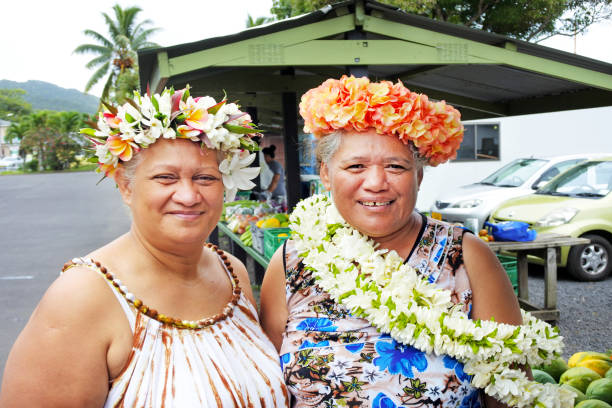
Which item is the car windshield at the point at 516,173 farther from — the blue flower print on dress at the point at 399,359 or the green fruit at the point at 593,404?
the blue flower print on dress at the point at 399,359

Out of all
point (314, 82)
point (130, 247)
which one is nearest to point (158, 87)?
point (314, 82)

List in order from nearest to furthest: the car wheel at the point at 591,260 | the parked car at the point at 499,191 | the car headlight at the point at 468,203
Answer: the car wheel at the point at 591,260
the parked car at the point at 499,191
the car headlight at the point at 468,203

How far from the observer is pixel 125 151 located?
1783 mm

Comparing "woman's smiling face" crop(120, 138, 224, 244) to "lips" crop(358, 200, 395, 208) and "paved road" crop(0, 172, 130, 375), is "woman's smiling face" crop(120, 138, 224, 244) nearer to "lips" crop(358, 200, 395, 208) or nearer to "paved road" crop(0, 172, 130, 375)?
"lips" crop(358, 200, 395, 208)

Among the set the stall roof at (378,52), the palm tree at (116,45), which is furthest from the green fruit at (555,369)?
the palm tree at (116,45)

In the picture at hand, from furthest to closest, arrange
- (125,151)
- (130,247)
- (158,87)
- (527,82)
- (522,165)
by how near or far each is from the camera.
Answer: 1. (522,165)
2. (527,82)
3. (158,87)
4. (130,247)
5. (125,151)

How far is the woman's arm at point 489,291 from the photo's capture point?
2.01 meters

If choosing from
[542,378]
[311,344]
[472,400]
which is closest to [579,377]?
[542,378]

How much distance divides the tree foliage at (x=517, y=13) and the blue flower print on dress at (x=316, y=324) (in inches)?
570

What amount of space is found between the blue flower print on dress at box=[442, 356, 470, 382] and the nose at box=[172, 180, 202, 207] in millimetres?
1071

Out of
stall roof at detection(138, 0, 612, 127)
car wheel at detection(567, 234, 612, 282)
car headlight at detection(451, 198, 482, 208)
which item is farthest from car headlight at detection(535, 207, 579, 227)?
stall roof at detection(138, 0, 612, 127)

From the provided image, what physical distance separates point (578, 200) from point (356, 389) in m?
7.20

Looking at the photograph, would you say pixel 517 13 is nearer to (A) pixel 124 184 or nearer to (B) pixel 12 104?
(A) pixel 124 184

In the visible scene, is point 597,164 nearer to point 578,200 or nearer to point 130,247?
point 578,200
